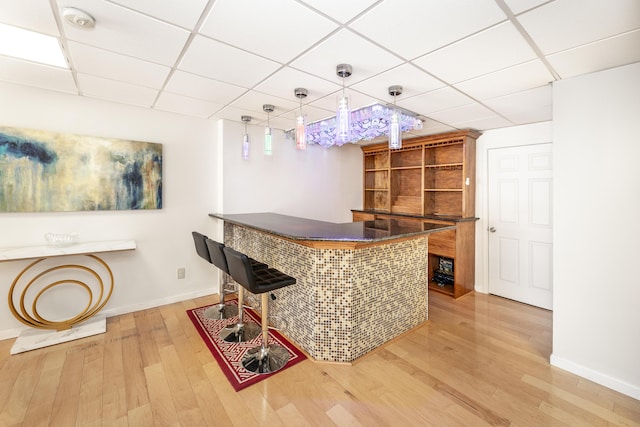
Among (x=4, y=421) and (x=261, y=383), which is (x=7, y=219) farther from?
(x=261, y=383)

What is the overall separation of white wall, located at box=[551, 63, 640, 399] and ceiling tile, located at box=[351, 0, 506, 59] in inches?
48.1

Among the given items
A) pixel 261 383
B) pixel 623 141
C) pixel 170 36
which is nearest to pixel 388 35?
pixel 170 36

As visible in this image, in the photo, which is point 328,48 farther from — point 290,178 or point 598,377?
point 598,377

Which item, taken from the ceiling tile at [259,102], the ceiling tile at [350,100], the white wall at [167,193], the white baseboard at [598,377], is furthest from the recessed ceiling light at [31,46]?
the white baseboard at [598,377]

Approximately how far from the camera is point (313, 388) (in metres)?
2.00

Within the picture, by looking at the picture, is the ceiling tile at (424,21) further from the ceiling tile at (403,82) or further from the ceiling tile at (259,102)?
the ceiling tile at (259,102)

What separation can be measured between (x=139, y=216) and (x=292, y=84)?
231 centimetres

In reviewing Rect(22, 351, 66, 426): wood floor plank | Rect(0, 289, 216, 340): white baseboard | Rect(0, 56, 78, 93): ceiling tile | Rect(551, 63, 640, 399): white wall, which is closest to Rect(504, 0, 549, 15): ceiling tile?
Rect(551, 63, 640, 399): white wall

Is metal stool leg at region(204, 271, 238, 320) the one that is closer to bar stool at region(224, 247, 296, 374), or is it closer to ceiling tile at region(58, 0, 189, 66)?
bar stool at region(224, 247, 296, 374)

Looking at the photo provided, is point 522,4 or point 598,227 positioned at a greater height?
point 522,4

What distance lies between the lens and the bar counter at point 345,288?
2275 millimetres

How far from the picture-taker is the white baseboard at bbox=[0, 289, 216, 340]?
2.65 metres

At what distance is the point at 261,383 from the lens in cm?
205

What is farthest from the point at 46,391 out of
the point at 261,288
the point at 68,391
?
the point at 261,288
